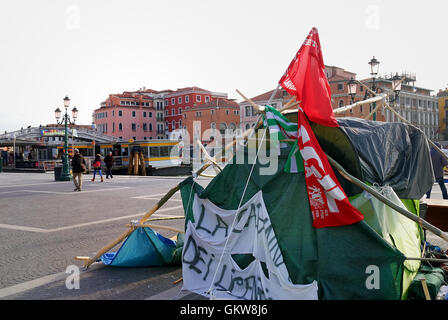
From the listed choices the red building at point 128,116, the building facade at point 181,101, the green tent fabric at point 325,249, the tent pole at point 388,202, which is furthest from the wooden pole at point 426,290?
the red building at point 128,116

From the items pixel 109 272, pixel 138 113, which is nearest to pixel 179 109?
pixel 138 113

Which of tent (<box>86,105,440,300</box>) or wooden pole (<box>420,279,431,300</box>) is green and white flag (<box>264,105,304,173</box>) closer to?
tent (<box>86,105,440,300</box>)

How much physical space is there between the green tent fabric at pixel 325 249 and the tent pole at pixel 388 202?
0.36 metres

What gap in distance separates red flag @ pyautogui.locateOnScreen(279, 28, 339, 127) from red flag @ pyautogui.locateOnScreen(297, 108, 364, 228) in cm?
24

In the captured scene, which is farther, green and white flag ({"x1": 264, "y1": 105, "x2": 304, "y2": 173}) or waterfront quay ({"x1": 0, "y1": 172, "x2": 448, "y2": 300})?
waterfront quay ({"x1": 0, "y1": 172, "x2": 448, "y2": 300})

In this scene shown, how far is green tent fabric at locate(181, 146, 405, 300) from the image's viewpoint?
14.1 feet

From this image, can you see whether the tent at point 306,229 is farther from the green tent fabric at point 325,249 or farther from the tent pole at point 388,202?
the tent pole at point 388,202

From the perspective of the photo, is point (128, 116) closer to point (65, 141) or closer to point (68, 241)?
point (65, 141)

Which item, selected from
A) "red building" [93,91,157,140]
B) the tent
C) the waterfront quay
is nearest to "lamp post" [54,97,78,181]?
the waterfront quay

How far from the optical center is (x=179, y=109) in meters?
87.7

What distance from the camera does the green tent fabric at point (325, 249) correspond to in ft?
14.1

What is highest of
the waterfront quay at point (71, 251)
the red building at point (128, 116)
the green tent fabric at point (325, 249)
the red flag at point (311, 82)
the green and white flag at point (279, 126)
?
the red building at point (128, 116)
